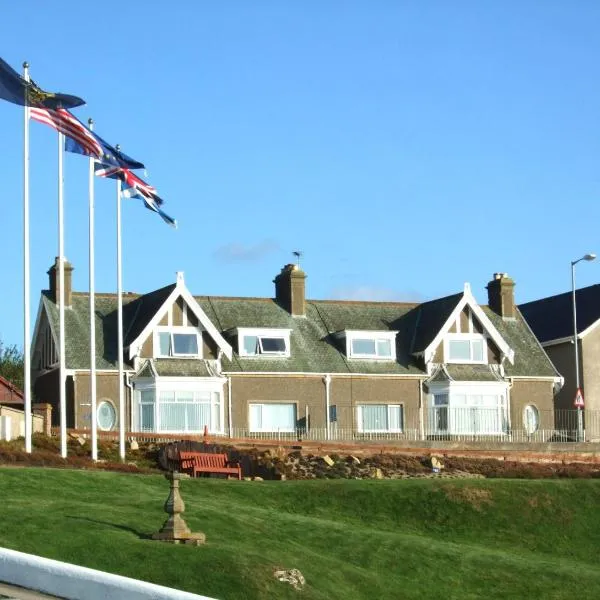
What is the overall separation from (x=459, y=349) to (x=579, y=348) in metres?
8.37

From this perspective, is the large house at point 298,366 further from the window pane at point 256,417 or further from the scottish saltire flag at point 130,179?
the scottish saltire flag at point 130,179

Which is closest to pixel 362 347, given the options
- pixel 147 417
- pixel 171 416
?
pixel 171 416

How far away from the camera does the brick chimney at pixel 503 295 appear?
65.4 metres

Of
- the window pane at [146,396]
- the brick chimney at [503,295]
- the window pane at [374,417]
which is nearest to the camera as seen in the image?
the window pane at [146,396]

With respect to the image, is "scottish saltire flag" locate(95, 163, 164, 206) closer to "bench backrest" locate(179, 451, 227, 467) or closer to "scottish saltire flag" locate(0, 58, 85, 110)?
"scottish saltire flag" locate(0, 58, 85, 110)

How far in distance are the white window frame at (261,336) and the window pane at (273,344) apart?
0.10m

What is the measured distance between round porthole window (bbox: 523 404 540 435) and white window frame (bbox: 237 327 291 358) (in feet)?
38.4

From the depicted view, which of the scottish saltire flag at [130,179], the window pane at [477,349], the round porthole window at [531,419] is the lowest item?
the round porthole window at [531,419]

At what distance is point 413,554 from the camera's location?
30.0 meters

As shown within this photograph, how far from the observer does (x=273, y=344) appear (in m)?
59.7

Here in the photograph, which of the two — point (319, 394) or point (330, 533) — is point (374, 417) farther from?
point (330, 533)

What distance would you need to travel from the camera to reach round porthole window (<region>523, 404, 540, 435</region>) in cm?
6193

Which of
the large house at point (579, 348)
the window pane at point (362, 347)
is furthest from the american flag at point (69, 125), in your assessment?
the large house at point (579, 348)

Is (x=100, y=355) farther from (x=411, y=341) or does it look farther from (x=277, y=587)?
(x=277, y=587)
